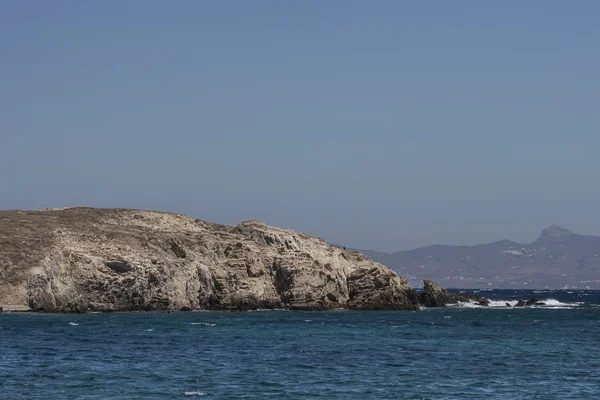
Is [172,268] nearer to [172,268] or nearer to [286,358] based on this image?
[172,268]

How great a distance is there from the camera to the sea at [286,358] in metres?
45.2

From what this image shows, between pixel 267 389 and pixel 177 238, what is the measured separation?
72.8m

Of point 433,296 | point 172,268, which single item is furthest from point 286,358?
point 433,296

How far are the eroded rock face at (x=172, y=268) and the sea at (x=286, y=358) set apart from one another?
708cm

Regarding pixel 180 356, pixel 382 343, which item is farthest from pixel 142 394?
pixel 382 343

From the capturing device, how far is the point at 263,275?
11394 cm

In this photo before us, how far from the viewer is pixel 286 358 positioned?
58875mm

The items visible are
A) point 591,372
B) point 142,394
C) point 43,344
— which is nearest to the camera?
point 142,394

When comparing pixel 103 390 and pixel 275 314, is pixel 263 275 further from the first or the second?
pixel 103 390

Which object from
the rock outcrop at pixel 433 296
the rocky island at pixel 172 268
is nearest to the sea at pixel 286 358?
the rocky island at pixel 172 268

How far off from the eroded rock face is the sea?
23.2 ft

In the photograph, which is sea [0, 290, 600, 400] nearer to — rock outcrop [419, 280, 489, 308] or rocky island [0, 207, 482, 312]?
rocky island [0, 207, 482, 312]

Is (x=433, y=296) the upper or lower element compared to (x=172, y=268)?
lower

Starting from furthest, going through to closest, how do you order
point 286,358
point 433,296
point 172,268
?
point 433,296 < point 172,268 < point 286,358
